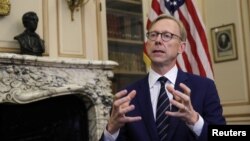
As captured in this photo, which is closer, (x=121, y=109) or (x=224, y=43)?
(x=121, y=109)

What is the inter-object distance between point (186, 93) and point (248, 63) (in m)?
2.74

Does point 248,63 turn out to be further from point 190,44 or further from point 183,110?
point 183,110

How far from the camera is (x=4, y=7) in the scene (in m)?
2.44

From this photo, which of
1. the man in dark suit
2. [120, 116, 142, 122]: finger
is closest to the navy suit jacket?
the man in dark suit

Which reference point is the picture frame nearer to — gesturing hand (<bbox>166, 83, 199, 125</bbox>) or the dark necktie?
the dark necktie

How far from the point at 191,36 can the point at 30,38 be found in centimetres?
118

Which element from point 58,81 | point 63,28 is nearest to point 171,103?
point 58,81

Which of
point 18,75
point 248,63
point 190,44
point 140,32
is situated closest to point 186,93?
point 18,75

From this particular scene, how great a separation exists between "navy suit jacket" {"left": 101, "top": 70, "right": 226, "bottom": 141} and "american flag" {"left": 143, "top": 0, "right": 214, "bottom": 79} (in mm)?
1478

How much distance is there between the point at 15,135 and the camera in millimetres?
2422

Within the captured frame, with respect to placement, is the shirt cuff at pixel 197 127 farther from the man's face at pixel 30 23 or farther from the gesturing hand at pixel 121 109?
the man's face at pixel 30 23

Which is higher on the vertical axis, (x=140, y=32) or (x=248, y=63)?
(x=140, y=32)

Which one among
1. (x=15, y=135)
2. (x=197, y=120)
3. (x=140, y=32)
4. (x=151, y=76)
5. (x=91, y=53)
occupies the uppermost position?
(x=140, y=32)

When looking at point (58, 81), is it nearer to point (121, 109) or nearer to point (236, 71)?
point (121, 109)
